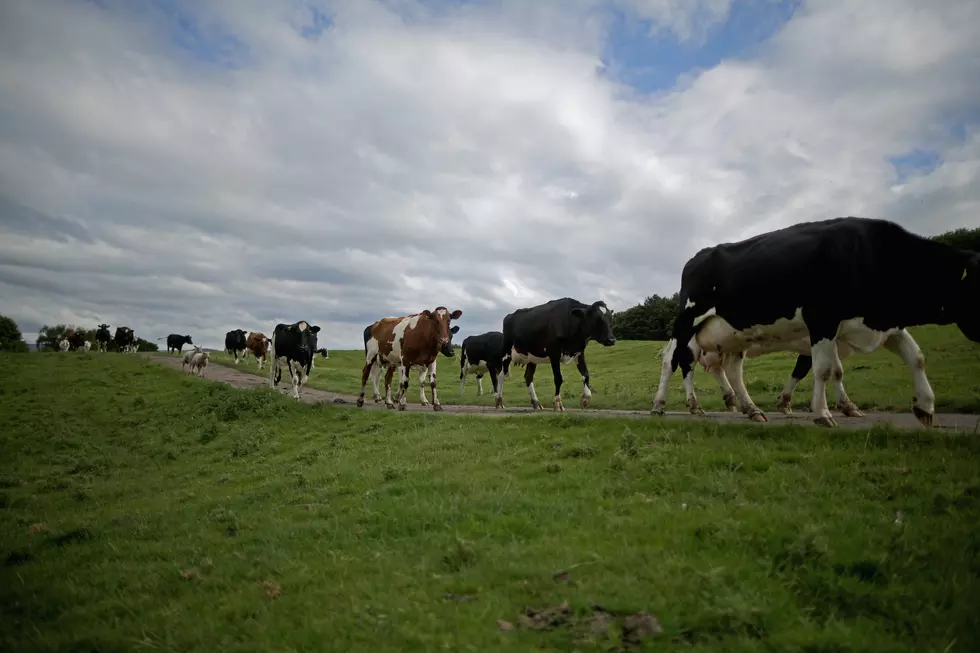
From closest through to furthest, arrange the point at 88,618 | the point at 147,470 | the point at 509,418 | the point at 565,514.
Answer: the point at 88,618 < the point at 565,514 < the point at 509,418 < the point at 147,470

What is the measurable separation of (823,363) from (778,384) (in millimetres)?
11753

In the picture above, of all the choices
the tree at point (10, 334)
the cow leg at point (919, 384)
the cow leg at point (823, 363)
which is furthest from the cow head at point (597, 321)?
the tree at point (10, 334)

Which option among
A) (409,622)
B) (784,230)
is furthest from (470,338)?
(409,622)

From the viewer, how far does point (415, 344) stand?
68.6ft

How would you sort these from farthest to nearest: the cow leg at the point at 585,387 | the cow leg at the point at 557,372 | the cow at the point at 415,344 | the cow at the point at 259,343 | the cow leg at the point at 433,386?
the cow at the point at 259,343
the cow at the point at 415,344
the cow leg at the point at 433,386
the cow leg at the point at 557,372
the cow leg at the point at 585,387

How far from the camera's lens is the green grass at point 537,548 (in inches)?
181

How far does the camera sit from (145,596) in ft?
20.2

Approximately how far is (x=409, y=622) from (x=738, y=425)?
22.7 ft

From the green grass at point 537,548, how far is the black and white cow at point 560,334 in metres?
6.46

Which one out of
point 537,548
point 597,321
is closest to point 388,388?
point 597,321

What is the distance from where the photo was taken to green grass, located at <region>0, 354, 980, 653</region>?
459cm

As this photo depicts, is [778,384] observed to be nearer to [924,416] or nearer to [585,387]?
[585,387]

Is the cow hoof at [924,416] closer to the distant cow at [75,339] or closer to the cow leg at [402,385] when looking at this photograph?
the cow leg at [402,385]

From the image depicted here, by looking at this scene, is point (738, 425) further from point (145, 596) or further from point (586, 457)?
point (145, 596)
